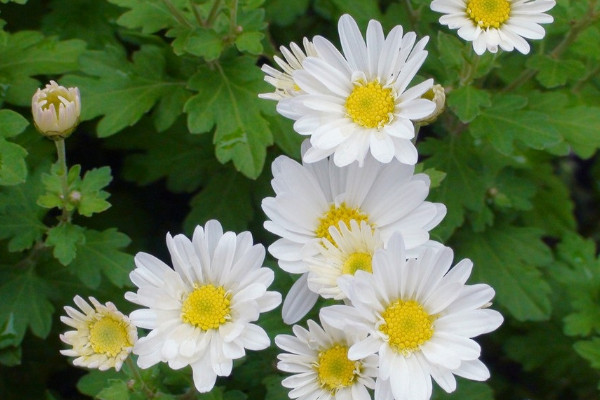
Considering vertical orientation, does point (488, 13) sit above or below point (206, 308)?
above

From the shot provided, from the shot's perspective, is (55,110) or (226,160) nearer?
(55,110)

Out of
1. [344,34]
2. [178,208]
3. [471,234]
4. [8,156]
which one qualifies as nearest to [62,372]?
[178,208]

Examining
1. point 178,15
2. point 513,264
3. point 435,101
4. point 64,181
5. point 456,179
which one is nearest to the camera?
point 435,101

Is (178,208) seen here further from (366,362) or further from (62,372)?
(366,362)

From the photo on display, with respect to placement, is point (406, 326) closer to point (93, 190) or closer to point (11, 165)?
point (93, 190)

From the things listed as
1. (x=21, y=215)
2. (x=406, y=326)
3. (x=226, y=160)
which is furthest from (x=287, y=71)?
(x=21, y=215)

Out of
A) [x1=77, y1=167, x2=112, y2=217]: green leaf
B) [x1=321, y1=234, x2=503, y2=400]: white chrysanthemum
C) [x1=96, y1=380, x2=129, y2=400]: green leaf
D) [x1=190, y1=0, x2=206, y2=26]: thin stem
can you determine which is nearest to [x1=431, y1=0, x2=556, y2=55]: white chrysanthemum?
[x1=321, y1=234, x2=503, y2=400]: white chrysanthemum

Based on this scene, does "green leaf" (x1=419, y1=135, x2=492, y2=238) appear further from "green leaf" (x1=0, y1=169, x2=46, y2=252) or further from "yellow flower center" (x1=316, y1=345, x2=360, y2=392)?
"green leaf" (x1=0, y1=169, x2=46, y2=252)
